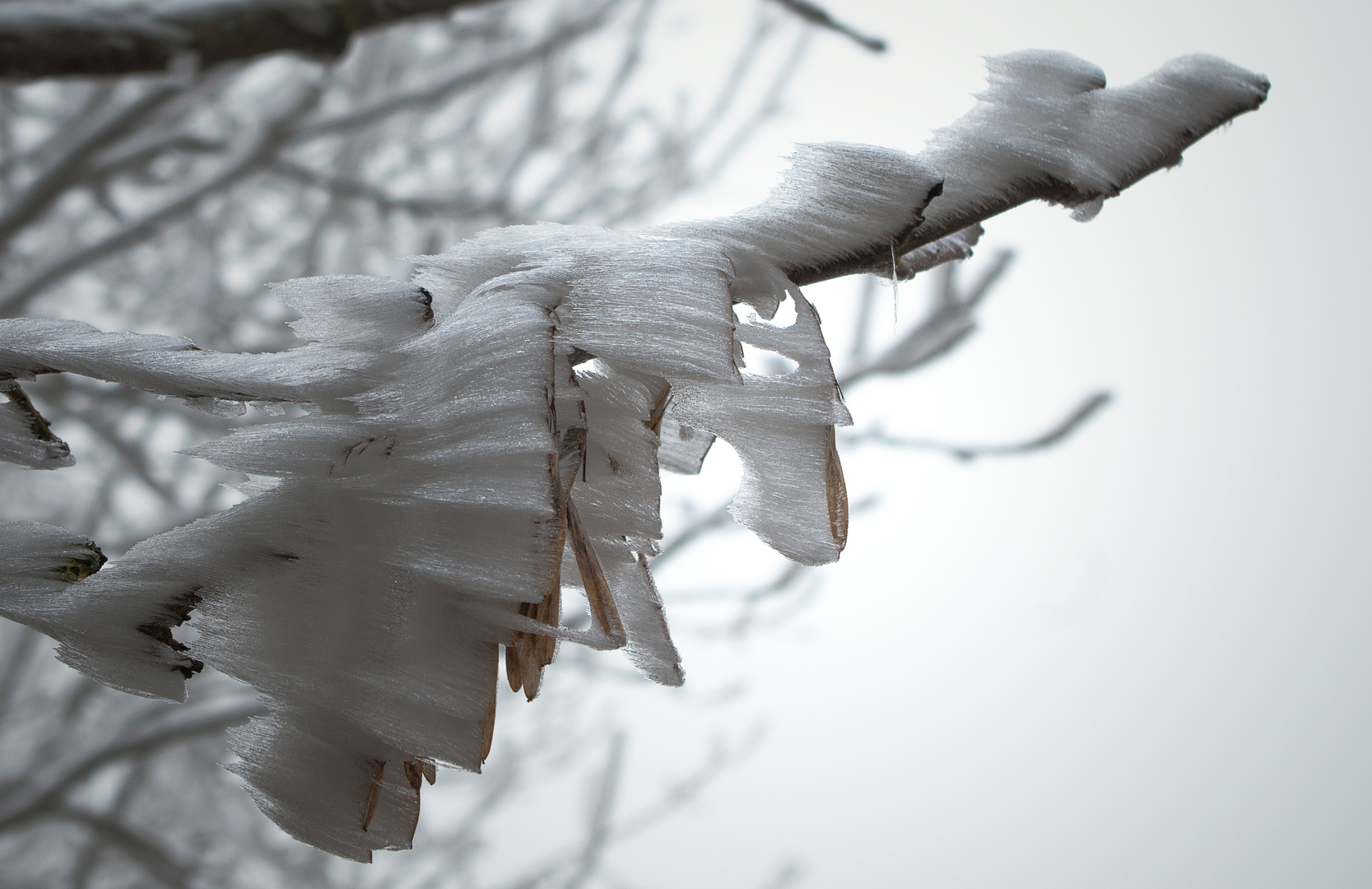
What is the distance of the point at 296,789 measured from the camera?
237mm

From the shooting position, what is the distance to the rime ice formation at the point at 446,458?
0.22 m

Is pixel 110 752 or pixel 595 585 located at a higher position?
pixel 595 585

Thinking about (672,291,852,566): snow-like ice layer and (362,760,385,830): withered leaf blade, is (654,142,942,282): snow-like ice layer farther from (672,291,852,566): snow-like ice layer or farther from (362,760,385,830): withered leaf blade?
(362,760,385,830): withered leaf blade

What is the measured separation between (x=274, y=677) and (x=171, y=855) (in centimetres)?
125

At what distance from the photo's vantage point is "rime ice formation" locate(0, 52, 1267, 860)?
8.5 inches

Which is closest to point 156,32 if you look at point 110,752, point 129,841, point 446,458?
point 446,458

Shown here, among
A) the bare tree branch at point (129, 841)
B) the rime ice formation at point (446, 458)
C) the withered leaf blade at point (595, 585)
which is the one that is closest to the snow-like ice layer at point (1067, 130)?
the rime ice formation at point (446, 458)

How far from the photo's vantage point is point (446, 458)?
0.21 meters

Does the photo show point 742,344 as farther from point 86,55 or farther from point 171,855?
point 171,855

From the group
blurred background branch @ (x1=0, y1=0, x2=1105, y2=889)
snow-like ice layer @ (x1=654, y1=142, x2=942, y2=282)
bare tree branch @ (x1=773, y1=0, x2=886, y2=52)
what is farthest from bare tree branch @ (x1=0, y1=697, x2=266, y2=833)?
snow-like ice layer @ (x1=654, y1=142, x2=942, y2=282)

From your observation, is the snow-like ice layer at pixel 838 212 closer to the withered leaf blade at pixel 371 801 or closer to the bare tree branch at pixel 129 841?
the withered leaf blade at pixel 371 801

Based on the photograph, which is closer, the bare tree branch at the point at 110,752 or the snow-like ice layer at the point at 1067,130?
the snow-like ice layer at the point at 1067,130

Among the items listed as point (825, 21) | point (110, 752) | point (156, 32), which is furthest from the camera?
point (110, 752)

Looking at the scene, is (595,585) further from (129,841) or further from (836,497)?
(129,841)
